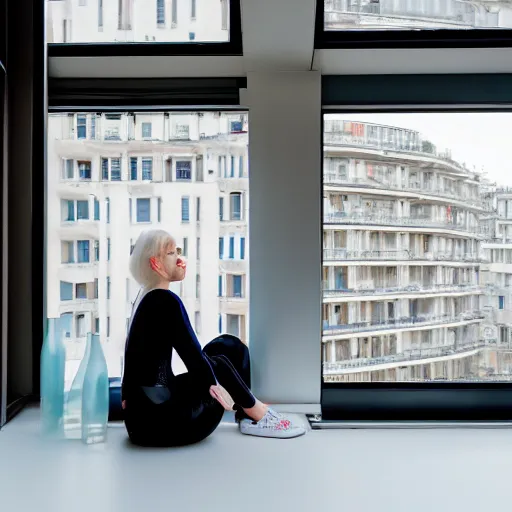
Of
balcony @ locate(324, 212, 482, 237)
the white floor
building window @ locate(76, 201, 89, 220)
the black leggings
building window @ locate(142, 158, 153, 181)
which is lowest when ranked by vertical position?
the white floor

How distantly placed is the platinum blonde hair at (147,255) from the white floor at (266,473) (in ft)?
1.89

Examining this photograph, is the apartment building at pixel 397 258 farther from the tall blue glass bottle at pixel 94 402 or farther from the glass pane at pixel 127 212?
the tall blue glass bottle at pixel 94 402

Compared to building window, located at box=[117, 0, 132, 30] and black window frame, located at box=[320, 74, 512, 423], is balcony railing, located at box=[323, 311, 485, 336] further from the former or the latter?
building window, located at box=[117, 0, 132, 30]

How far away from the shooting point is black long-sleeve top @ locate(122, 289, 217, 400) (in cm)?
223

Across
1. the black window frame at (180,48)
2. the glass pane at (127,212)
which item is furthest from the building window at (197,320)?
the black window frame at (180,48)

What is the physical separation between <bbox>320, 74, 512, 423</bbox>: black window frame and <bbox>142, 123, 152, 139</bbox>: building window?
2.41ft

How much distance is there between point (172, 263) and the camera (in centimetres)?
237

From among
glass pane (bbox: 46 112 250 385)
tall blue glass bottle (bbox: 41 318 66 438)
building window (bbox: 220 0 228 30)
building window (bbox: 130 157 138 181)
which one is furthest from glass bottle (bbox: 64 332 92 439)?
building window (bbox: 220 0 228 30)

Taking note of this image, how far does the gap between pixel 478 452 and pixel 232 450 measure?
32.6 inches

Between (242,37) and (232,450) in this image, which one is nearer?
(232,450)

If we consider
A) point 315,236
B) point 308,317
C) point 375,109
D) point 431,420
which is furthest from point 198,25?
point 431,420

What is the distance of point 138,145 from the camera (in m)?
2.77

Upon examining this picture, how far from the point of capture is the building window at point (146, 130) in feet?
9.06

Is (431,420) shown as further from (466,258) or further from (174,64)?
(174,64)
